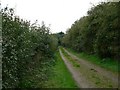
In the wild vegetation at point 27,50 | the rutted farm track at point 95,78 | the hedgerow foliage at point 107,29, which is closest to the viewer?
the wild vegetation at point 27,50

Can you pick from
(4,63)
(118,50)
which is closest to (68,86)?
(4,63)

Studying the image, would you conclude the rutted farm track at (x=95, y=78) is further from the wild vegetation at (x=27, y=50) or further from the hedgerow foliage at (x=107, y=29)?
the hedgerow foliage at (x=107, y=29)

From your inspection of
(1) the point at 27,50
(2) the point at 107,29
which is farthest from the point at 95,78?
(2) the point at 107,29

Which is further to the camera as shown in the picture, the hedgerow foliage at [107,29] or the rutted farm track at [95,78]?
the hedgerow foliage at [107,29]

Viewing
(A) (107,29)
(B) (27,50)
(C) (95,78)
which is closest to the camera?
(B) (27,50)

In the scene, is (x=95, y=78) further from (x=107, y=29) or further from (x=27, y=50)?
(x=107, y=29)

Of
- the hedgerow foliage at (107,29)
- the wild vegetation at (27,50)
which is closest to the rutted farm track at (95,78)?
the wild vegetation at (27,50)

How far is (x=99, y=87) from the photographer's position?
51.4 feet

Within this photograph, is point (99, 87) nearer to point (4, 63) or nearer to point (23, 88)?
point (23, 88)

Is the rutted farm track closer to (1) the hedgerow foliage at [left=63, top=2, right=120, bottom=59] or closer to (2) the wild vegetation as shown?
(2) the wild vegetation

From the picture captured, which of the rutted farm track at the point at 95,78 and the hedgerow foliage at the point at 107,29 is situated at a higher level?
the hedgerow foliage at the point at 107,29

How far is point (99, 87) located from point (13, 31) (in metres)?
6.25

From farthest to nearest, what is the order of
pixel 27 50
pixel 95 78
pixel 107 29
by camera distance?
pixel 107 29 < pixel 95 78 < pixel 27 50

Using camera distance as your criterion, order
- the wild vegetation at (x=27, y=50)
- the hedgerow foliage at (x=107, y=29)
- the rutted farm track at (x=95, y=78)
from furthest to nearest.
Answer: the hedgerow foliage at (x=107, y=29) → the rutted farm track at (x=95, y=78) → the wild vegetation at (x=27, y=50)
